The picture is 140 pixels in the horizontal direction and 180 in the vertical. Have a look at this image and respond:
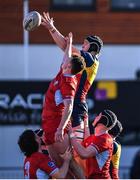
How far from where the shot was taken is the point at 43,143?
9750mm

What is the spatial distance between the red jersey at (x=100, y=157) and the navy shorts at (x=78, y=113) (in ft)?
1.21

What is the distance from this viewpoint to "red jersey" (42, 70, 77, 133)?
370 inches

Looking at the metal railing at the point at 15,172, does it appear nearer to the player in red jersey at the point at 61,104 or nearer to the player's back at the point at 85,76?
the player's back at the point at 85,76

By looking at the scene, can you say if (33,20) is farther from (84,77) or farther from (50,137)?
(50,137)

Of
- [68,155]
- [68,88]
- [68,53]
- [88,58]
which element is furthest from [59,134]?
[88,58]

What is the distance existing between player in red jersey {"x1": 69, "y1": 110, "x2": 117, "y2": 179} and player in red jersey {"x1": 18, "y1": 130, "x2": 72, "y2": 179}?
0.90ft

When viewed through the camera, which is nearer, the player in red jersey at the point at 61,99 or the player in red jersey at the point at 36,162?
the player in red jersey at the point at 61,99

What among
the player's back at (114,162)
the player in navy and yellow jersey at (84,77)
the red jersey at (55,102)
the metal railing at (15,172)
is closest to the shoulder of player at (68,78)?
the red jersey at (55,102)

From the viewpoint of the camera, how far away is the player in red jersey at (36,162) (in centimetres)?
936

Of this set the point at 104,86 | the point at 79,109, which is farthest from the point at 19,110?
the point at 79,109

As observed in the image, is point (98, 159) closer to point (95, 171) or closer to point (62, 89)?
point (95, 171)

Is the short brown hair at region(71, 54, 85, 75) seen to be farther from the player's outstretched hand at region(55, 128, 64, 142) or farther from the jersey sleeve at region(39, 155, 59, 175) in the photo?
the jersey sleeve at region(39, 155, 59, 175)

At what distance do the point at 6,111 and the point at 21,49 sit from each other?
9.05ft

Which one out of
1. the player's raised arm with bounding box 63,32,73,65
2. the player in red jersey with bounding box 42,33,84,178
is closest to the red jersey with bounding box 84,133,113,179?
the player in red jersey with bounding box 42,33,84,178
